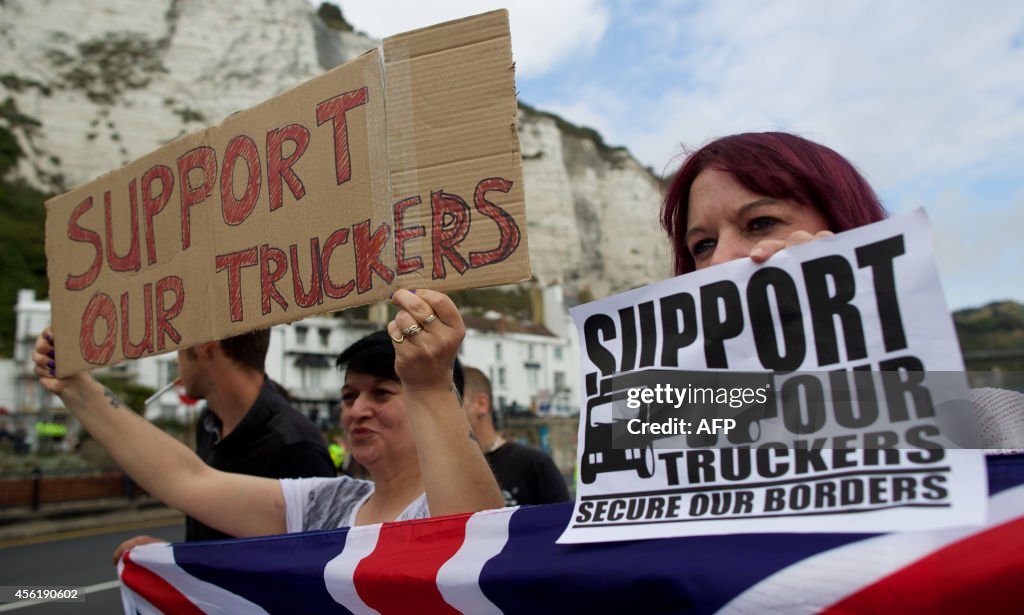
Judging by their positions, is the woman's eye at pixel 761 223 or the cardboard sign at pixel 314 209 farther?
the cardboard sign at pixel 314 209

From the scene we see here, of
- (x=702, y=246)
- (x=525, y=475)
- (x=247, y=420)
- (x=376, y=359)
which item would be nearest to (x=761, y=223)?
(x=702, y=246)

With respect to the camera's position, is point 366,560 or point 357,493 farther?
point 357,493

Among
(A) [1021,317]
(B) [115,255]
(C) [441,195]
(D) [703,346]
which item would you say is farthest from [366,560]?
(A) [1021,317]

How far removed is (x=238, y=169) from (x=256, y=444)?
4.20 ft

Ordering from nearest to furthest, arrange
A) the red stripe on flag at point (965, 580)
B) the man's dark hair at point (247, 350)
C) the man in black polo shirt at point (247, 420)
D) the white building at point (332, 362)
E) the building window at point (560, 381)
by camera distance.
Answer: the red stripe on flag at point (965, 580) → the man in black polo shirt at point (247, 420) → the man's dark hair at point (247, 350) → the white building at point (332, 362) → the building window at point (560, 381)

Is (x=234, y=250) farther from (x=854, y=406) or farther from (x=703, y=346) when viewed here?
(x=854, y=406)

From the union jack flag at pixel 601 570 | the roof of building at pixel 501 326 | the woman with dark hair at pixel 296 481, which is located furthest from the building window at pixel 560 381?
the union jack flag at pixel 601 570

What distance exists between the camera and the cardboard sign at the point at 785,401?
1.19 meters

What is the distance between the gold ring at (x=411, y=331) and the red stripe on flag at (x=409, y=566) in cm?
44

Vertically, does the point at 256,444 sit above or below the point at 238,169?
below

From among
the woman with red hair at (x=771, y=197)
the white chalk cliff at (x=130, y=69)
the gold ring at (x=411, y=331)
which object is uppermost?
the white chalk cliff at (x=130, y=69)

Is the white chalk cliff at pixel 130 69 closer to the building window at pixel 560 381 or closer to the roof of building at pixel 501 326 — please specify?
the roof of building at pixel 501 326

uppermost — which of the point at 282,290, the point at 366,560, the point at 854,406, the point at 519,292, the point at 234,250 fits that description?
the point at 519,292

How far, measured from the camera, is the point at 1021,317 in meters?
78.2
